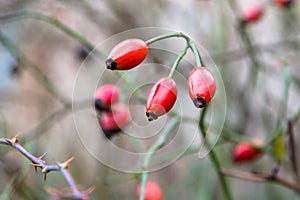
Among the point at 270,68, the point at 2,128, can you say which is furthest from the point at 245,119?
the point at 2,128

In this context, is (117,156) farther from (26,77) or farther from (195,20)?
(26,77)

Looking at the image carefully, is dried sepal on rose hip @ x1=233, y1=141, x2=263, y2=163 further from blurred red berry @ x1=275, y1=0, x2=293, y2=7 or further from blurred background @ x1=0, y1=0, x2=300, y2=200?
blurred red berry @ x1=275, y1=0, x2=293, y2=7

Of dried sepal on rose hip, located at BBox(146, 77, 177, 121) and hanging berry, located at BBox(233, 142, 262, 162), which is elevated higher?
hanging berry, located at BBox(233, 142, 262, 162)

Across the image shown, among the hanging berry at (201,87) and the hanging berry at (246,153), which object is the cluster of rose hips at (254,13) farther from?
the hanging berry at (201,87)

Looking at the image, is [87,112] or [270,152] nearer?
[270,152]

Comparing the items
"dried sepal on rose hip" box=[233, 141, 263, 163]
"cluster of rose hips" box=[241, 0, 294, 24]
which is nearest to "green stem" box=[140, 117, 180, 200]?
"dried sepal on rose hip" box=[233, 141, 263, 163]

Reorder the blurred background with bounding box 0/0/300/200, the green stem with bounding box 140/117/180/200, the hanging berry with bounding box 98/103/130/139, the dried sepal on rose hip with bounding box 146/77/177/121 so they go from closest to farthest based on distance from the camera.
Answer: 1. the dried sepal on rose hip with bounding box 146/77/177/121
2. the green stem with bounding box 140/117/180/200
3. the hanging berry with bounding box 98/103/130/139
4. the blurred background with bounding box 0/0/300/200

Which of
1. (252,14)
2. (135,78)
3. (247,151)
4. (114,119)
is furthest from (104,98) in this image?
(252,14)
